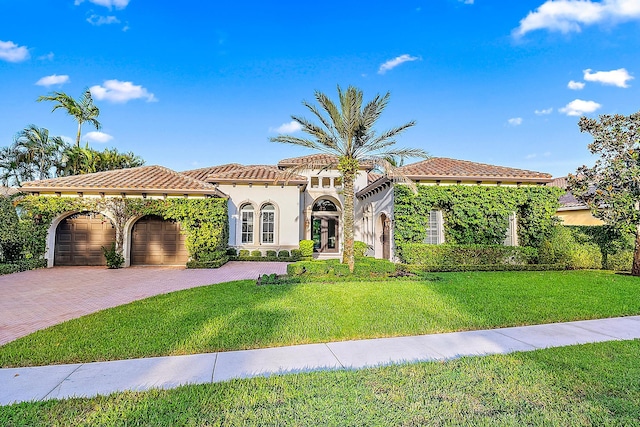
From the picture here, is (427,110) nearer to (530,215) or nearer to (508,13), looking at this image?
(508,13)

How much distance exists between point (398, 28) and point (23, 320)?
16316 mm

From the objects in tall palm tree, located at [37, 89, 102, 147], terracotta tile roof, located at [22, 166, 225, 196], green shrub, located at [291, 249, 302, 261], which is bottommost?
green shrub, located at [291, 249, 302, 261]

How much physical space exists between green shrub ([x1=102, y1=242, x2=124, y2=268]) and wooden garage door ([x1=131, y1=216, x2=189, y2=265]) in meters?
0.92

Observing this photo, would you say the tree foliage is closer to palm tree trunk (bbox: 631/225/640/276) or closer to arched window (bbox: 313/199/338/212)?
palm tree trunk (bbox: 631/225/640/276)

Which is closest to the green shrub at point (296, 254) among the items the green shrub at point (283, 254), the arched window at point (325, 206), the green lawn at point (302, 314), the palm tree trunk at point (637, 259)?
the green shrub at point (283, 254)

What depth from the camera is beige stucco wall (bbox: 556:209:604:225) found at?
66.0 ft

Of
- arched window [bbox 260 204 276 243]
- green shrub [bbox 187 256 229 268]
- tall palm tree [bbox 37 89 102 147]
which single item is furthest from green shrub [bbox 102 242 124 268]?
tall palm tree [bbox 37 89 102 147]

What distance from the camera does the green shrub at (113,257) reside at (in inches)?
605

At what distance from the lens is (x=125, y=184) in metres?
16.1

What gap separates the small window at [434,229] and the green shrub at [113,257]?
1507 centimetres

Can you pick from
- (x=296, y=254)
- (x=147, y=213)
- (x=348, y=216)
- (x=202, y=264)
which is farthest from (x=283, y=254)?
(x=147, y=213)

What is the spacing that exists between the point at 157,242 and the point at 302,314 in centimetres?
1272

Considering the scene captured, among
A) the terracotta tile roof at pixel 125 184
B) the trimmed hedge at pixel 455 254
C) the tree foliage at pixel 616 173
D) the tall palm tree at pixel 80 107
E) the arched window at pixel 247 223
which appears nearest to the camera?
the tree foliage at pixel 616 173

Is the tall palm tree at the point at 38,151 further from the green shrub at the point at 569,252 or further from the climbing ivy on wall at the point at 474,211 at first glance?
the green shrub at the point at 569,252
